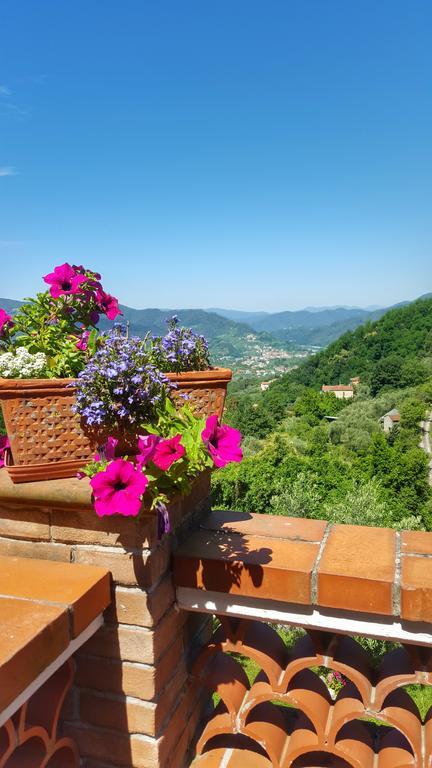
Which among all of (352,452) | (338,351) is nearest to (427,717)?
(352,452)

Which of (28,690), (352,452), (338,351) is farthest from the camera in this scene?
(338,351)

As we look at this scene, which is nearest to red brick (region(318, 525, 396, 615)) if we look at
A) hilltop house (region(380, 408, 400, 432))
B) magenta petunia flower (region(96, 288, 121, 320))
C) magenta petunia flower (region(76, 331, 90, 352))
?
magenta petunia flower (region(76, 331, 90, 352))

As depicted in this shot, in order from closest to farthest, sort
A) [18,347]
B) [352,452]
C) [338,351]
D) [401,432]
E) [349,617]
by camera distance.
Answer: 1. [349,617]
2. [18,347]
3. [352,452]
4. [401,432]
5. [338,351]

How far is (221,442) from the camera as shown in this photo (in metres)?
1.28

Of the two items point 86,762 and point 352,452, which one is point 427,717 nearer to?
point 86,762

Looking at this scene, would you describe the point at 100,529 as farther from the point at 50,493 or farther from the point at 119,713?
the point at 119,713

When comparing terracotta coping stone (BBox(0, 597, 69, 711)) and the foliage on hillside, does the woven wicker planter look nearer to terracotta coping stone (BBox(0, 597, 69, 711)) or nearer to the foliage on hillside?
terracotta coping stone (BBox(0, 597, 69, 711))

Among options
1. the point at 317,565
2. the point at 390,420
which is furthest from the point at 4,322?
the point at 390,420

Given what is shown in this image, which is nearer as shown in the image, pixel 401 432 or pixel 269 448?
pixel 269 448

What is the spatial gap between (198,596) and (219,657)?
14.2 inches

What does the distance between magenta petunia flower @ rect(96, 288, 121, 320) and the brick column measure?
2.03 feet

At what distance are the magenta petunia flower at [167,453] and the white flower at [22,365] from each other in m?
0.49

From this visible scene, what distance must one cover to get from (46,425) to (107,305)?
0.53 metres

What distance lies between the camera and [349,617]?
4.12ft
